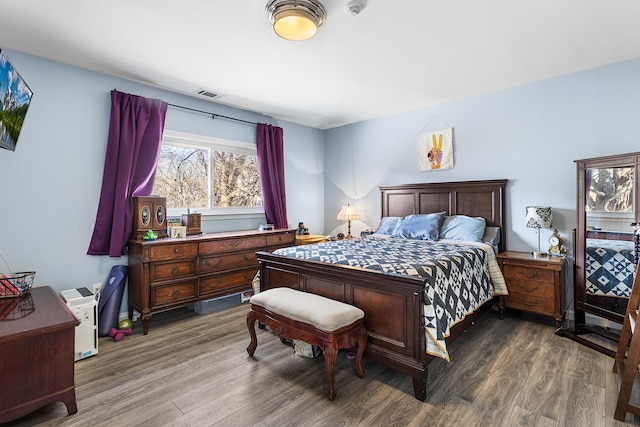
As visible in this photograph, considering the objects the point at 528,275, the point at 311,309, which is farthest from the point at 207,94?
the point at 528,275

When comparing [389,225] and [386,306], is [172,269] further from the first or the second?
[389,225]

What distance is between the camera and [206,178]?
13.2ft

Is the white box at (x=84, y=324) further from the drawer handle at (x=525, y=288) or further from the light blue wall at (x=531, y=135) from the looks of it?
the drawer handle at (x=525, y=288)

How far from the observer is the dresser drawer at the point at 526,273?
2.97 meters

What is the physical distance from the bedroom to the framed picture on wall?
1.93ft

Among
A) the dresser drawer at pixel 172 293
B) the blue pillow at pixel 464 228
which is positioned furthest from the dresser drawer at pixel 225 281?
the blue pillow at pixel 464 228

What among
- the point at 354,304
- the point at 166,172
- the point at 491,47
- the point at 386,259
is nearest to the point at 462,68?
the point at 491,47

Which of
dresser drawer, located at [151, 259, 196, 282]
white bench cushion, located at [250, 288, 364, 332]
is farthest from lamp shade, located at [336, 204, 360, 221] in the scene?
white bench cushion, located at [250, 288, 364, 332]

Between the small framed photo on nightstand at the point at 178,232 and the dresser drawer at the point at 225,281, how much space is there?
0.52 m

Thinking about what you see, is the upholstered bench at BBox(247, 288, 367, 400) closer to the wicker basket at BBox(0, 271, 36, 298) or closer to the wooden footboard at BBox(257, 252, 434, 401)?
the wooden footboard at BBox(257, 252, 434, 401)

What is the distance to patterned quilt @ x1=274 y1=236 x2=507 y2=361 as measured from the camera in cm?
199

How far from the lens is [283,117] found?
470cm

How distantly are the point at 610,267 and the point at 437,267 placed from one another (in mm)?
1779

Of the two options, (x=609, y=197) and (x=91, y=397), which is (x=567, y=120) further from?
(x=91, y=397)
